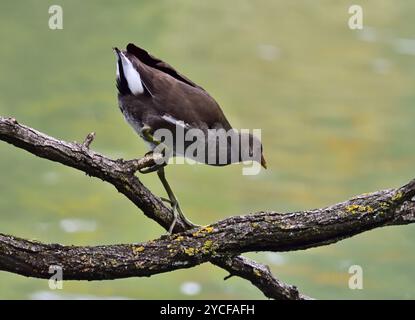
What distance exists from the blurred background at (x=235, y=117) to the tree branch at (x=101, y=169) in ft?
12.7

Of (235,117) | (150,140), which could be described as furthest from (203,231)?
(235,117)

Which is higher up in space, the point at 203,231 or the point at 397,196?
the point at 397,196

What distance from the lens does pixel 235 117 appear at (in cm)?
1134

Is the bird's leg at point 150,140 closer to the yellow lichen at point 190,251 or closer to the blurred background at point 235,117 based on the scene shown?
the yellow lichen at point 190,251

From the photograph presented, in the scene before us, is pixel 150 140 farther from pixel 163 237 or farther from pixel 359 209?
pixel 359 209

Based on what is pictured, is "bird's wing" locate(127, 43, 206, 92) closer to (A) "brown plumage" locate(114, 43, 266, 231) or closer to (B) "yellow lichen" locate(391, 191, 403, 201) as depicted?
(A) "brown plumage" locate(114, 43, 266, 231)

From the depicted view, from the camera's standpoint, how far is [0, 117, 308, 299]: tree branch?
3.37 metres

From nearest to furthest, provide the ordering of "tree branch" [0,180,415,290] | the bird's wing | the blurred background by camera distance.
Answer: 1. "tree branch" [0,180,415,290]
2. the bird's wing
3. the blurred background

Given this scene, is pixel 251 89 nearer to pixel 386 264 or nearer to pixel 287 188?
pixel 287 188

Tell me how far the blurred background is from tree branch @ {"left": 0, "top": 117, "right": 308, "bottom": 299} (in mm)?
3859

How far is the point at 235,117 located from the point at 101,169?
7.89 meters

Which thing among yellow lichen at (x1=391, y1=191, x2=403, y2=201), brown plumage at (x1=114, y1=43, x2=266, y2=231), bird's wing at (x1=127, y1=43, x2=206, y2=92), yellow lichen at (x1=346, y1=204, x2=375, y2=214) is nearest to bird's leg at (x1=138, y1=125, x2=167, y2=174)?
brown plumage at (x1=114, y1=43, x2=266, y2=231)

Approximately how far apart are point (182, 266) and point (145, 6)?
11749mm
